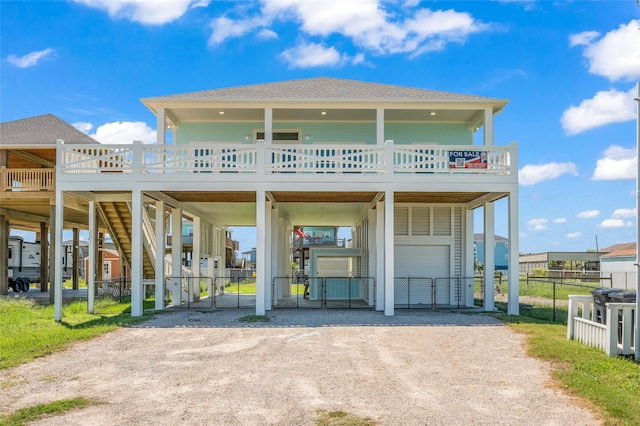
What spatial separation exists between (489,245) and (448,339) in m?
6.93

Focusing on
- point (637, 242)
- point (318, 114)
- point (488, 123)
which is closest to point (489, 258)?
point (488, 123)

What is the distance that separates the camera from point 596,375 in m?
8.12

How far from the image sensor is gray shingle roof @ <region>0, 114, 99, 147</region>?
22.1 metres

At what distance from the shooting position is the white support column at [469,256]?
62.1 ft

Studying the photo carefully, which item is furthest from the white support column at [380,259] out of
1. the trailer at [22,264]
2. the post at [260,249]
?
the trailer at [22,264]

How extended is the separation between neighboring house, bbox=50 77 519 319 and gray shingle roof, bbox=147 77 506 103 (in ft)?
0.22

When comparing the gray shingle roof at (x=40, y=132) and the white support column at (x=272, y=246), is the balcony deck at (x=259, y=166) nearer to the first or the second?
the white support column at (x=272, y=246)

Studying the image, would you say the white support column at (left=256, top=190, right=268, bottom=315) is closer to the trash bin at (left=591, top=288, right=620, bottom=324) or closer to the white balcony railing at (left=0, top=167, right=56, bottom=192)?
the trash bin at (left=591, top=288, right=620, bottom=324)

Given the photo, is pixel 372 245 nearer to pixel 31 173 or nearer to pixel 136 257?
pixel 136 257

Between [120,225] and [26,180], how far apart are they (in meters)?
5.00

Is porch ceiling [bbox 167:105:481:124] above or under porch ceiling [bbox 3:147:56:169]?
above

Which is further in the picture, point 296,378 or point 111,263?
point 111,263

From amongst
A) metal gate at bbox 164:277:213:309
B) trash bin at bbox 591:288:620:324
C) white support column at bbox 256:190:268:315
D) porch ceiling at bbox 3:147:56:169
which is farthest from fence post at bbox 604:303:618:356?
porch ceiling at bbox 3:147:56:169

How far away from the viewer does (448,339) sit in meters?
11.7
